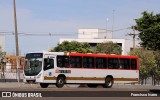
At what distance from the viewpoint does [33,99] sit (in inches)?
814

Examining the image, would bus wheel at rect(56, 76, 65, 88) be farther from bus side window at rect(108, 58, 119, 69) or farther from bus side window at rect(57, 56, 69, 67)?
bus side window at rect(108, 58, 119, 69)

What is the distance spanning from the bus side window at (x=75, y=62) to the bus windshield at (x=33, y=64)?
9.27 ft

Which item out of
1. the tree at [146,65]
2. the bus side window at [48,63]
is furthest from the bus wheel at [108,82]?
the tree at [146,65]

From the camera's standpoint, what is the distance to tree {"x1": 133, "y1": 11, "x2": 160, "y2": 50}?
97.9ft

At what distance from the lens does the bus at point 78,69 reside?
37844mm

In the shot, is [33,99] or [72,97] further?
[72,97]

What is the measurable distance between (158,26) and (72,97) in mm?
8448

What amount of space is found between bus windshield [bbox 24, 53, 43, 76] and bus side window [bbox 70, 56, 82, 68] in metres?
2.83

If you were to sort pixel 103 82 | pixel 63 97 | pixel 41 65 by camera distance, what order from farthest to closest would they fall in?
pixel 103 82, pixel 41 65, pixel 63 97

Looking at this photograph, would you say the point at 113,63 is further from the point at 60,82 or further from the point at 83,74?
the point at 60,82

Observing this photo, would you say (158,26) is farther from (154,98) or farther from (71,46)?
(71,46)

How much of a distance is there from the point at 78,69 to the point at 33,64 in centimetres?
382

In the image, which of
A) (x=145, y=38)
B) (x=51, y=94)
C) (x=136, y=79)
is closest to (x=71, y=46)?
(x=136, y=79)

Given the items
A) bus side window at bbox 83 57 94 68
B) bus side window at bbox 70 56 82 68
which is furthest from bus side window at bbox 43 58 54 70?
bus side window at bbox 83 57 94 68
